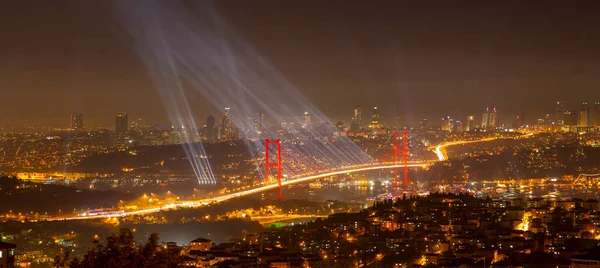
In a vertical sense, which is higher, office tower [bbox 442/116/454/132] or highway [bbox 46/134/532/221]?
office tower [bbox 442/116/454/132]

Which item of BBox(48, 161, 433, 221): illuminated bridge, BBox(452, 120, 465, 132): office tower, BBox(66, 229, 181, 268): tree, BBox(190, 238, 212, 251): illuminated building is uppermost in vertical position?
BBox(452, 120, 465, 132): office tower

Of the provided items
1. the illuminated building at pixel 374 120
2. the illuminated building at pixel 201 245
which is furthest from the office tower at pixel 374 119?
the illuminated building at pixel 201 245

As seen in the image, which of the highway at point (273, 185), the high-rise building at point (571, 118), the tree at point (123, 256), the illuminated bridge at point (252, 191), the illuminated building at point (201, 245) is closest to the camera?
the tree at point (123, 256)

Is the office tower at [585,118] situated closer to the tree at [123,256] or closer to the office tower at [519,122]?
the office tower at [519,122]

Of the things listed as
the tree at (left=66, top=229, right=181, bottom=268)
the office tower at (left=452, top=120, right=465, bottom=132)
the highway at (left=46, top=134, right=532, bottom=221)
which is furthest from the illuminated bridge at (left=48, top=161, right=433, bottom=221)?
the tree at (left=66, top=229, right=181, bottom=268)

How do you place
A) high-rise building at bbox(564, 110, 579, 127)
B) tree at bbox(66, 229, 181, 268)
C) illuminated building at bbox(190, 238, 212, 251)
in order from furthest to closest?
high-rise building at bbox(564, 110, 579, 127) → illuminated building at bbox(190, 238, 212, 251) → tree at bbox(66, 229, 181, 268)

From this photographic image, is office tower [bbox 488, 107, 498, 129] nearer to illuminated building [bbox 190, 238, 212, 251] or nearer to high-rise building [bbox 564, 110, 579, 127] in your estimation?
high-rise building [bbox 564, 110, 579, 127]

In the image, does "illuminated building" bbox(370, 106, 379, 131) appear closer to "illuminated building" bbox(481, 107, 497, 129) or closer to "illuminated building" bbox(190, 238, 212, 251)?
"illuminated building" bbox(481, 107, 497, 129)

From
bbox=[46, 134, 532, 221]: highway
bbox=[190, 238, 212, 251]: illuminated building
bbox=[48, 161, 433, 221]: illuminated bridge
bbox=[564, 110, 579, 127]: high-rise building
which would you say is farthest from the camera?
bbox=[564, 110, 579, 127]: high-rise building

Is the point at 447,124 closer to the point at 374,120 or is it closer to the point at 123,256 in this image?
the point at 374,120

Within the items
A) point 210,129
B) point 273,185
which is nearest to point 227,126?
point 210,129

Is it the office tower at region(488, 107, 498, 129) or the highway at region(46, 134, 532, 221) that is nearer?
the highway at region(46, 134, 532, 221)
